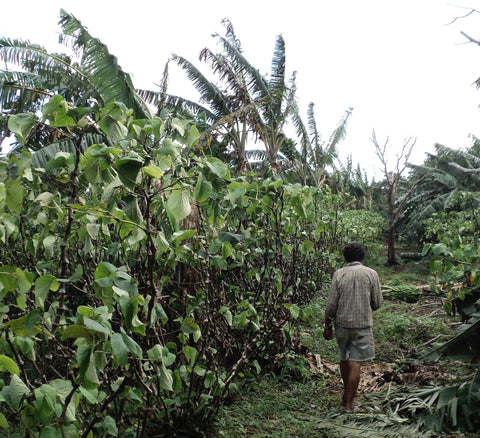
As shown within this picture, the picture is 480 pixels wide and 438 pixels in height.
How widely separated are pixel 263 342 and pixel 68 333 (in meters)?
2.76

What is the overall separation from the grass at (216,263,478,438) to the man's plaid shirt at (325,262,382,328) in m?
0.74

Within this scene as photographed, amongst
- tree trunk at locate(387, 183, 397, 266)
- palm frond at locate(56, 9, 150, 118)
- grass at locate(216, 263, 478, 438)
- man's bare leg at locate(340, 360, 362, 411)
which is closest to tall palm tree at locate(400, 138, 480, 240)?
tree trunk at locate(387, 183, 397, 266)

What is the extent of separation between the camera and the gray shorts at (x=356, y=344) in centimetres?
391

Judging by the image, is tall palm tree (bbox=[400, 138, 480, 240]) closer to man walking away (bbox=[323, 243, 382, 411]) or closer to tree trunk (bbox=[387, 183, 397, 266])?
tree trunk (bbox=[387, 183, 397, 266])

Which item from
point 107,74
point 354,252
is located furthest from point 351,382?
point 107,74

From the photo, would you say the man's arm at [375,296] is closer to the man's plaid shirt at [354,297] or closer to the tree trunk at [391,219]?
the man's plaid shirt at [354,297]

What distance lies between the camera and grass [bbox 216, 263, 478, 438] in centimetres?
344

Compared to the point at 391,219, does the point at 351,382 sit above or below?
below

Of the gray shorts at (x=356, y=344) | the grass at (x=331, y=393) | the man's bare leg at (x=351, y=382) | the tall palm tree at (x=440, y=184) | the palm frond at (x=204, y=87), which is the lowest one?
the grass at (x=331, y=393)

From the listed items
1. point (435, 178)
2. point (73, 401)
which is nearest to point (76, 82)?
point (73, 401)

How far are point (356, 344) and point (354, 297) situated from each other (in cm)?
42

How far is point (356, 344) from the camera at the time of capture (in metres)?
3.94

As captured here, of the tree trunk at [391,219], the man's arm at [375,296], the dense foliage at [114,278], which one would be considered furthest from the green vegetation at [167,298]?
the tree trunk at [391,219]

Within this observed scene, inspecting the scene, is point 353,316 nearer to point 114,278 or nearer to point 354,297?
point 354,297
